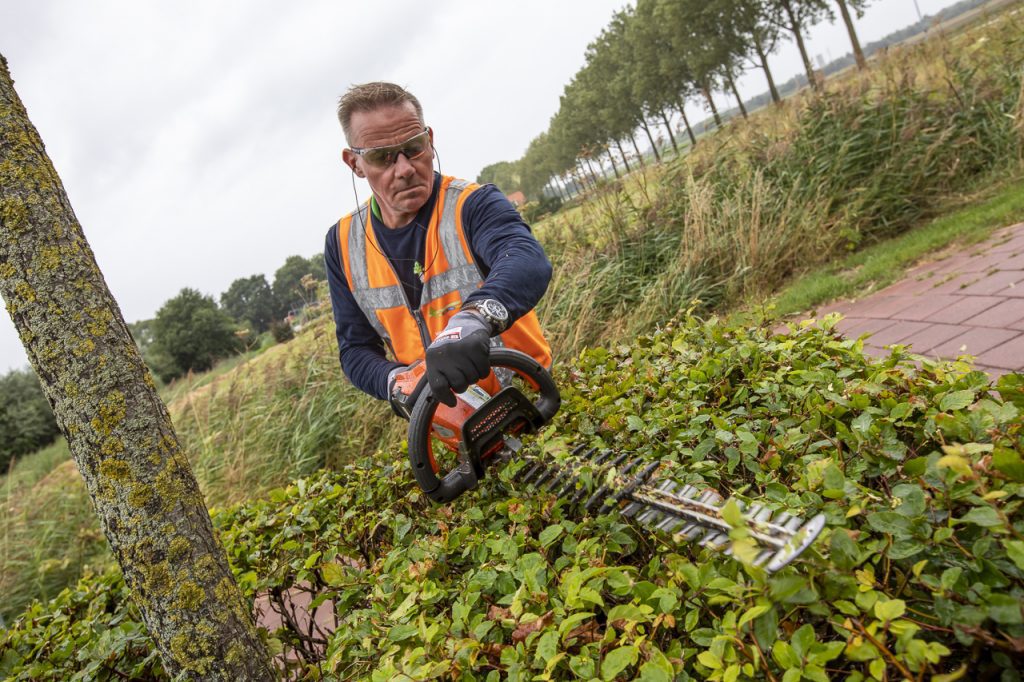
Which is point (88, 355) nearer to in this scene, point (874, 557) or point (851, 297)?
point (874, 557)

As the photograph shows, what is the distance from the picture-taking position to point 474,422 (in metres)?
1.48

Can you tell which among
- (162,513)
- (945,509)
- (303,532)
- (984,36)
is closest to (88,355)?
(162,513)

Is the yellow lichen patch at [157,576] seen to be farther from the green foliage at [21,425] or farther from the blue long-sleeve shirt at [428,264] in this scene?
the green foliage at [21,425]

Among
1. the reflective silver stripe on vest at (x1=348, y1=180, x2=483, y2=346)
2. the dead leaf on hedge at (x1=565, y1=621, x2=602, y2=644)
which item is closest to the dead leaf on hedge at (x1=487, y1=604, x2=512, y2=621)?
the dead leaf on hedge at (x1=565, y1=621, x2=602, y2=644)

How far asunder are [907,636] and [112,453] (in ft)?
4.93

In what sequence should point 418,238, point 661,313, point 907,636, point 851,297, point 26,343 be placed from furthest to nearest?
point 661,313
point 851,297
point 418,238
point 26,343
point 907,636

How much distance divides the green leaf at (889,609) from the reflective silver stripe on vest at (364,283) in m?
2.07

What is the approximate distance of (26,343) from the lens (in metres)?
1.22

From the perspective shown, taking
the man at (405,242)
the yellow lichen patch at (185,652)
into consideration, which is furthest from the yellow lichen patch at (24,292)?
the man at (405,242)

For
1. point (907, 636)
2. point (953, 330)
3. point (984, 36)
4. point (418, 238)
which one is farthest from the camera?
point (984, 36)

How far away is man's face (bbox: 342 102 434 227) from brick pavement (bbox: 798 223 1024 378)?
189 cm

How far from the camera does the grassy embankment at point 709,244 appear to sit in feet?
15.1

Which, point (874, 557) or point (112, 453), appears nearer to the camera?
point (874, 557)

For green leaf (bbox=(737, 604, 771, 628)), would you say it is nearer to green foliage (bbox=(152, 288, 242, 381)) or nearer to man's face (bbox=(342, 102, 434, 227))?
man's face (bbox=(342, 102, 434, 227))
